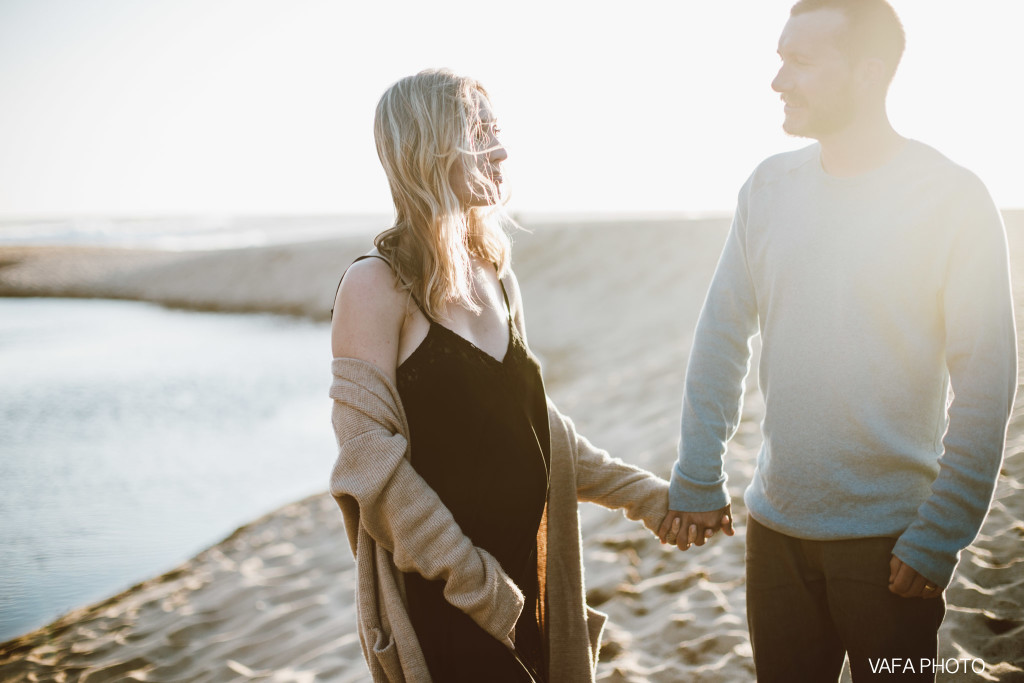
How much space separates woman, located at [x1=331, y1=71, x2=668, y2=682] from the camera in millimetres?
1591

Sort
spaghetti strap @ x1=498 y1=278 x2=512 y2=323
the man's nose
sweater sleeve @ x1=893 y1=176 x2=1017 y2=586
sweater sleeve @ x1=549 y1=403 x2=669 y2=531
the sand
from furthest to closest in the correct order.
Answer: the sand, sweater sleeve @ x1=549 y1=403 x2=669 y2=531, spaghetti strap @ x1=498 y1=278 x2=512 y2=323, the man's nose, sweater sleeve @ x1=893 y1=176 x2=1017 y2=586

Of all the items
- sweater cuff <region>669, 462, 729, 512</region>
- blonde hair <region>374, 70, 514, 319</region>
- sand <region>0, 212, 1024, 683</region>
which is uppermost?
blonde hair <region>374, 70, 514, 319</region>

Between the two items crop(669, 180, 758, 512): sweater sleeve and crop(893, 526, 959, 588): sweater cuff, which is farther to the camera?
crop(669, 180, 758, 512): sweater sleeve

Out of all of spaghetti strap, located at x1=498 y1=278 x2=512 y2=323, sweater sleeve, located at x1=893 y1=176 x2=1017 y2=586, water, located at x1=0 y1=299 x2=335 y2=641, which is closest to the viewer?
sweater sleeve, located at x1=893 y1=176 x2=1017 y2=586

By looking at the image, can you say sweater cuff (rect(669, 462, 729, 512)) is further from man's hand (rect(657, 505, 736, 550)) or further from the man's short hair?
the man's short hair

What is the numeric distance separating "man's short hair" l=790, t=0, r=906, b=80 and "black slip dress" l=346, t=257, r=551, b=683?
117 centimetres

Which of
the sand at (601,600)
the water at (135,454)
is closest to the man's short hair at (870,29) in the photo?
the sand at (601,600)

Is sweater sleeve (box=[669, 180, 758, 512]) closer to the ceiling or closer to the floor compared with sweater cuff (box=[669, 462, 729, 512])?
closer to the ceiling

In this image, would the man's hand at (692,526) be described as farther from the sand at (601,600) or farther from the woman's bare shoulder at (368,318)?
the sand at (601,600)

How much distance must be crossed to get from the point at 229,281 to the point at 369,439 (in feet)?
83.8

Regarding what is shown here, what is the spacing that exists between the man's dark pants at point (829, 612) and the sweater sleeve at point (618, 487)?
0.30 meters

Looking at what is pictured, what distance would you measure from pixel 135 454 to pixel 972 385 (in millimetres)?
7914

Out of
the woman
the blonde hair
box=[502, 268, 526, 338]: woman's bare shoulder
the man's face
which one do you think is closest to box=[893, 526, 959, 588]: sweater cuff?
the woman

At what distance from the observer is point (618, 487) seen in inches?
85.7
